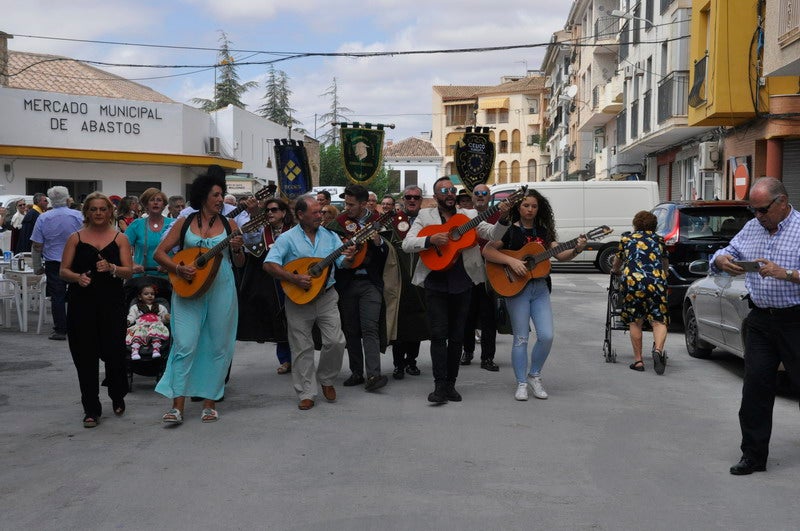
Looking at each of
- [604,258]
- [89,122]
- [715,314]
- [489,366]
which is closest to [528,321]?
[489,366]

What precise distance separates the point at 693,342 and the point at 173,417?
6.39 m

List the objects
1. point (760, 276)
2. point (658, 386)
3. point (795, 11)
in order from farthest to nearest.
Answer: point (795, 11)
point (658, 386)
point (760, 276)

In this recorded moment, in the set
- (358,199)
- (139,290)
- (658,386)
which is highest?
(358,199)

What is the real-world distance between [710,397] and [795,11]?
10772 mm

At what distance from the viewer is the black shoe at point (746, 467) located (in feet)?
19.7

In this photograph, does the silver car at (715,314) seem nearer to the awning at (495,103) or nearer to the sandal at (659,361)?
the sandal at (659,361)

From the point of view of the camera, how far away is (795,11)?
17109 mm

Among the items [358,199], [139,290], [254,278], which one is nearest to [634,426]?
[358,199]

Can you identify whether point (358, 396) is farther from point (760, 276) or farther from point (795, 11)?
point (795, 11)

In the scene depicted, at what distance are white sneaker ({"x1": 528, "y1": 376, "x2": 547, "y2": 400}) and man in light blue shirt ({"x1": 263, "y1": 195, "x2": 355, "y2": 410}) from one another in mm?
1695

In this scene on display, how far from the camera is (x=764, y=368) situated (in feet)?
20.2

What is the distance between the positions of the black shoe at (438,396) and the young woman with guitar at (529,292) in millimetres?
656

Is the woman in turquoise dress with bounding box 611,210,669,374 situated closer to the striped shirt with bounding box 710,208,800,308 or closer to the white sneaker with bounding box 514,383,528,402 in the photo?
the white sneaker with bounding box 514,383,528,402

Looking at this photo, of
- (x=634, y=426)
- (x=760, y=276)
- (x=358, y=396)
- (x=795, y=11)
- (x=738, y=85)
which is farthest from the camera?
(x=738, y=85)
